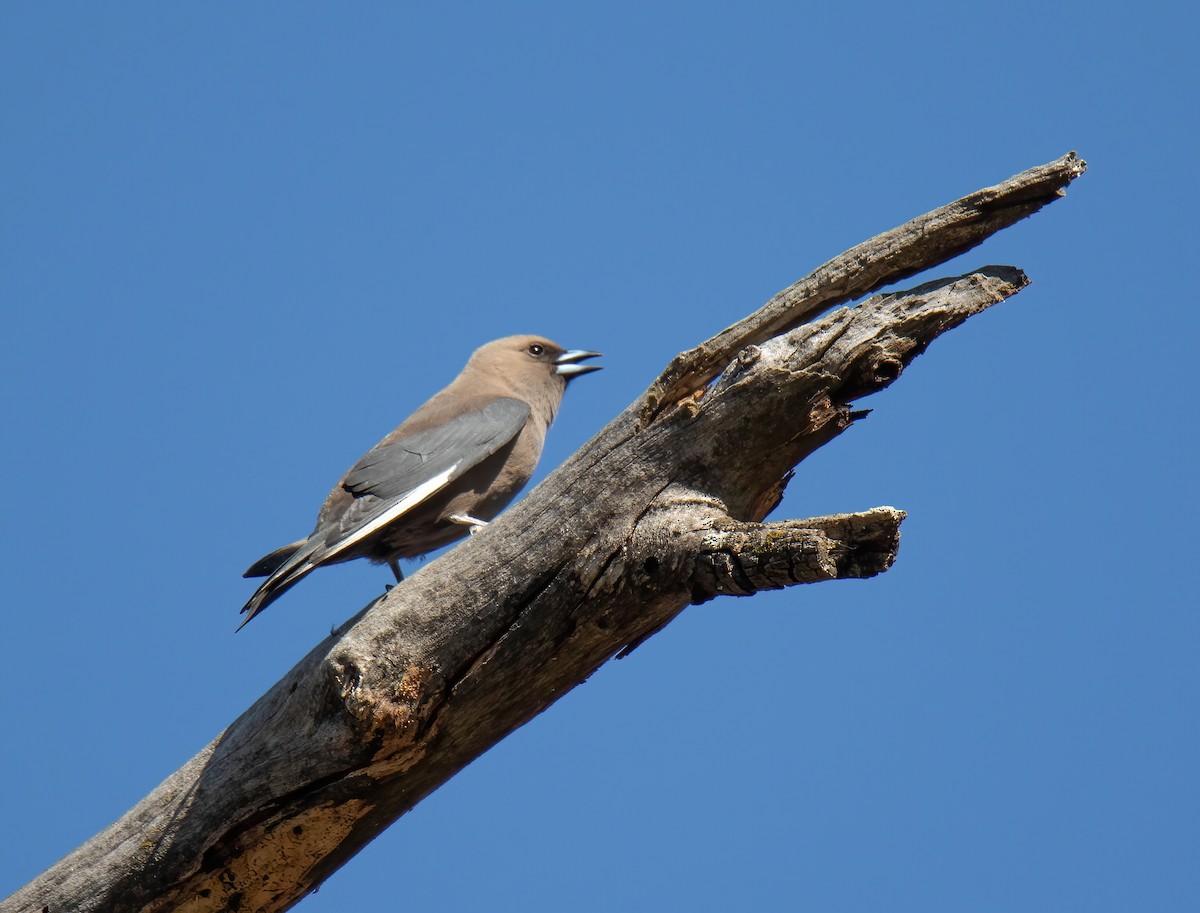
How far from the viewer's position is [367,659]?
140 inches

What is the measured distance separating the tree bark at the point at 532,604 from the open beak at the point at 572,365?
278 centimetres

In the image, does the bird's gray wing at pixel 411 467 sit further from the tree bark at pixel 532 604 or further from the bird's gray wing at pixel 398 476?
the tree bark at pixel 532 604

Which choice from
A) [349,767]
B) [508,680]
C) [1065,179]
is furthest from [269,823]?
[1065,179]

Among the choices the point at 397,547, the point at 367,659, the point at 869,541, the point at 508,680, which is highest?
the point at 397,547

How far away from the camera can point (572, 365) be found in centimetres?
649

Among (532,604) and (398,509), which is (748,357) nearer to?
(532,604)

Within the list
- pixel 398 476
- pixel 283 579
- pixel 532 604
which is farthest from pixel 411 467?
pixel 532 604

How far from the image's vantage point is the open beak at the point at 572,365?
6461 mm

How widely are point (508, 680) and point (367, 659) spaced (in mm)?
427

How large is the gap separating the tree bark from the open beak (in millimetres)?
2781

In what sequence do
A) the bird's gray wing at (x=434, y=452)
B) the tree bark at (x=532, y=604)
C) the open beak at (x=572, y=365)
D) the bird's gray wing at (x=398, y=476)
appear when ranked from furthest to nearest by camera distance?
the open beak at (x=572, y=365), the bird's gray wing at (x=434, y=452), the bird's gray wing at (x=398, y=476), the tree bark at (x=532, y=604)

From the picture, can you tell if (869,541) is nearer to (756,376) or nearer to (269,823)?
(756,376)

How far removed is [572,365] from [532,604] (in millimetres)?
3065

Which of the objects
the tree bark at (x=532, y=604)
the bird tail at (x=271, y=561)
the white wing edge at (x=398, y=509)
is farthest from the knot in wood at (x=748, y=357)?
the bird tail at (x=271, y=561)
